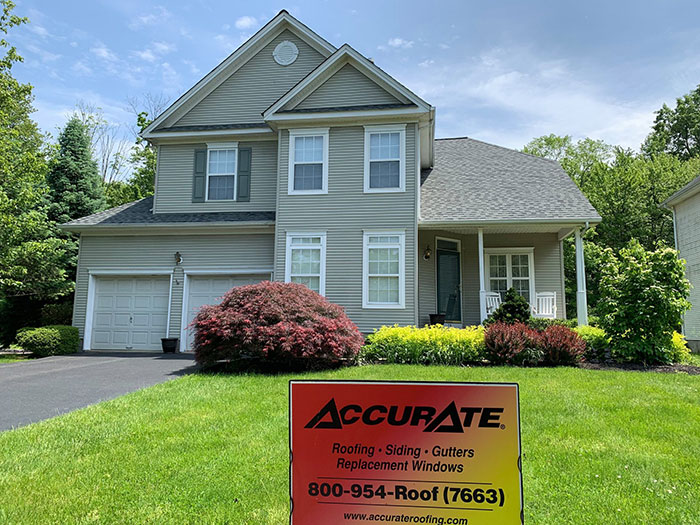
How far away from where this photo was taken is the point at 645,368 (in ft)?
31.4

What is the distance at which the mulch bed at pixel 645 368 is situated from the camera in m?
9.25

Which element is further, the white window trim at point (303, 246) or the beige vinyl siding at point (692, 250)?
the beige vinyl siding at point (692, 250)

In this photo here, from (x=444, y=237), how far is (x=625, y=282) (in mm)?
5188

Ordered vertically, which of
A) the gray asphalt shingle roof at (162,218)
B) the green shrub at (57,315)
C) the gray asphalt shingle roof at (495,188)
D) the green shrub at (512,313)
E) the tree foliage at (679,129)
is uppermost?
the tree foliage at (679,129)

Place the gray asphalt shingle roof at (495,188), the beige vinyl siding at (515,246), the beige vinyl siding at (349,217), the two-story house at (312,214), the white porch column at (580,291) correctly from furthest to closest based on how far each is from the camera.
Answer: the beige vinyl siding at (515,246) → the gray asphalt shingle roof at (495,188) → the two-story house at (312,214) → the white porch column at (580,291) → the beige vinyl siding at (349,217)

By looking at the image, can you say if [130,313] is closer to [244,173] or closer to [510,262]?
[244,173]

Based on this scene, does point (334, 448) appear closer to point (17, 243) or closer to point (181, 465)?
point (181, 465)

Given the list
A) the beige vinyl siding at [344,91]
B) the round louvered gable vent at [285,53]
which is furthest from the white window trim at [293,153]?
the round louvered gable vent at [285,53]

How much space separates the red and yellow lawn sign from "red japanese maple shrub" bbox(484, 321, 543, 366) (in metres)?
8.45

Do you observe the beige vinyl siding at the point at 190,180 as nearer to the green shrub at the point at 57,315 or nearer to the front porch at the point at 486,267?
the green shrub at the point at 57,315

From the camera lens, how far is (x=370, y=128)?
13109 mm

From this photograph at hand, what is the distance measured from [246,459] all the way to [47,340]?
35.8 feet

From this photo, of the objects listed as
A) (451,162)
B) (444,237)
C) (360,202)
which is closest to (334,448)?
(360,202)

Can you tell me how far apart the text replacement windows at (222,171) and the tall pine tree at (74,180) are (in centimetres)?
807
